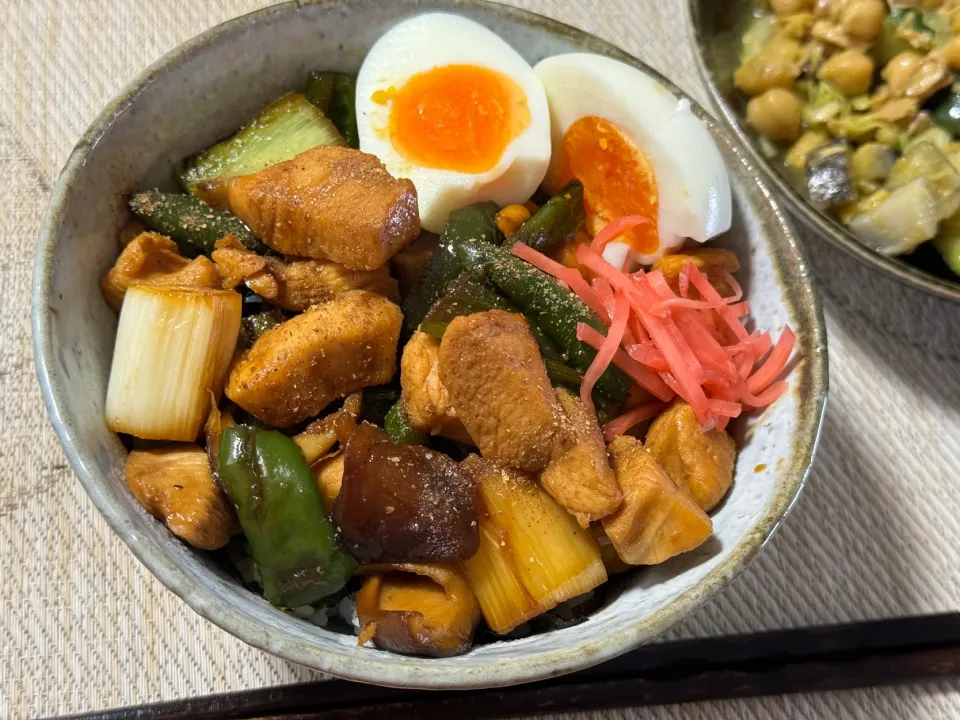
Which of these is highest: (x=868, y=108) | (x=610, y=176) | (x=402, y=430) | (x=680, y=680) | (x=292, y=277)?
(x=292, y=277)

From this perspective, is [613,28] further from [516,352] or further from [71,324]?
[71,324]

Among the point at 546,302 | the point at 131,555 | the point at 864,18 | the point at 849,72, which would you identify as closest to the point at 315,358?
the point at 546,302

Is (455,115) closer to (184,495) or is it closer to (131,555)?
(184,495)

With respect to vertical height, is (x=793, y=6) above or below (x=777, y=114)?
above

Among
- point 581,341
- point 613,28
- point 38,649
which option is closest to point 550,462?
point 581,341

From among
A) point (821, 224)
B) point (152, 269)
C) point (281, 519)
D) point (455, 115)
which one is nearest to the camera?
point (281, 519)

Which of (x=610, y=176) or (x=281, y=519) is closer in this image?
(x=281, y=519)

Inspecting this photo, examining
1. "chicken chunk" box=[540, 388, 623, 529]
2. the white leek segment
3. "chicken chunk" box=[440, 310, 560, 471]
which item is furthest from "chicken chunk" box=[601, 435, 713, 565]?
the white leek segment

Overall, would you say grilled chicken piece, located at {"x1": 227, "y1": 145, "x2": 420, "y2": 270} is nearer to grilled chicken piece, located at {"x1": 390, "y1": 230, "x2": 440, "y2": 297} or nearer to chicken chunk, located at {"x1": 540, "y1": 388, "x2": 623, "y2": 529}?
grilled chicken piece, located at {"x1": 390, "y1": 230, "x2": 440, "y2": 297}
